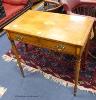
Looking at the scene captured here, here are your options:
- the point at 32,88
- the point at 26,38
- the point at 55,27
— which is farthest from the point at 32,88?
the point at 55,27

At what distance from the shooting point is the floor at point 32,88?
1732mm

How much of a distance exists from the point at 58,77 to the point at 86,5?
984 mm

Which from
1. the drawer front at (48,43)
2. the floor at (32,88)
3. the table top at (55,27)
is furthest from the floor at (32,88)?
the table top at (55,27)

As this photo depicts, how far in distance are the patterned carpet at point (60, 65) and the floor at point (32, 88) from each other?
0.09 meters

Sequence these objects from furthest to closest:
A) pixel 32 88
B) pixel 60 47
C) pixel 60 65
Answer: pixel 60 65
pixel 32 88
pixel 60 47

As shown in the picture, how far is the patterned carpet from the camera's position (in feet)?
6.07

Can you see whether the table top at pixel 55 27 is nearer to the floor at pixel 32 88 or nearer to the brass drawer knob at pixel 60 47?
the brass drawer knob at pixel 60 47

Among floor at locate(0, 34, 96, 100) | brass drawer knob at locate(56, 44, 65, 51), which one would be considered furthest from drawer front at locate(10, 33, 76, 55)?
floor at locate(0, 34, 96, 100)

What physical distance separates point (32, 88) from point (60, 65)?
454mm

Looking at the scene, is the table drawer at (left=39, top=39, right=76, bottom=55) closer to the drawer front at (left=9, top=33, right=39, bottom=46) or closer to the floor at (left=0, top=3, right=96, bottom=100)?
the drawer front at (left=9, top=33, right=39, bottom=46)

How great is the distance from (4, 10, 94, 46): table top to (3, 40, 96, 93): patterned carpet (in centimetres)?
59

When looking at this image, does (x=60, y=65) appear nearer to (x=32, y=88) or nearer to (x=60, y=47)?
(x=32, y=88)

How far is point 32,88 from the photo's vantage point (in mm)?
1841

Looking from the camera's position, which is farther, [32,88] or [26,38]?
[32,88]
